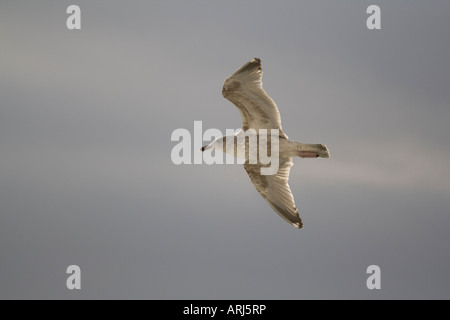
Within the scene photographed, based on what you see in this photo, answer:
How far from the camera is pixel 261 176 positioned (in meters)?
21.7

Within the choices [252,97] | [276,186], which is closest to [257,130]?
[252,97]

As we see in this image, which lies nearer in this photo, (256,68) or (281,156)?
(256,68)

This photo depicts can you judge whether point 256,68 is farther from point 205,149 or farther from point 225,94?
point 205,149

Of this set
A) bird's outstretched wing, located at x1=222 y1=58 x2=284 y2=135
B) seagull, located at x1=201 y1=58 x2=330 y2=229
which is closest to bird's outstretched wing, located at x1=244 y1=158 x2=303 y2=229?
seagull, located at x1=201 y1=58 x2=330 y2=229

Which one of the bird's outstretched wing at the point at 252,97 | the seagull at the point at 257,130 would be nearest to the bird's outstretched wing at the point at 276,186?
the seagull at the point at 257,130

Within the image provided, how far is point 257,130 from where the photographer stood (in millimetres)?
20703

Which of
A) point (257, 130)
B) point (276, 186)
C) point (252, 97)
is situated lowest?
point (276, 186)

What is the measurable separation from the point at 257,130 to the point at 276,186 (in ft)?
6.66

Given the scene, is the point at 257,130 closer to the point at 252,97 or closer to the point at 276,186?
the point at 252,97

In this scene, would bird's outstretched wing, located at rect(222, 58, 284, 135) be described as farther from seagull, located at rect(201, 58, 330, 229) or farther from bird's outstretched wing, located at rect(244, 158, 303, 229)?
bird's outstretched wing, located at rect(244, 158, 303, 229)

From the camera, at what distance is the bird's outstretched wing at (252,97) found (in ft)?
65.0

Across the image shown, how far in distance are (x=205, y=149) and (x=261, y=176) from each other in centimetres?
203

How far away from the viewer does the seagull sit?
1986 centimetres
